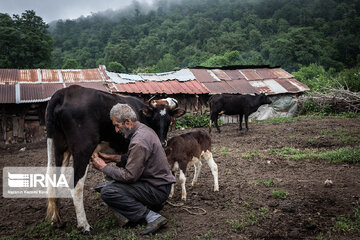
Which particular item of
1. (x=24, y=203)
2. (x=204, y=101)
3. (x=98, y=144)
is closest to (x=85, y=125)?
(x=98, y=144)

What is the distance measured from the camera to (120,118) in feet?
12.7

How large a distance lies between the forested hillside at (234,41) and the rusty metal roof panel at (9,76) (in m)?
22.3

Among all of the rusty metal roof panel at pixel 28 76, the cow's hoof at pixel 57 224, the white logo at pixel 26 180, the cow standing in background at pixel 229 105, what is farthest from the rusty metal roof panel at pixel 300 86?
the cow's hoof at pixel 57 224

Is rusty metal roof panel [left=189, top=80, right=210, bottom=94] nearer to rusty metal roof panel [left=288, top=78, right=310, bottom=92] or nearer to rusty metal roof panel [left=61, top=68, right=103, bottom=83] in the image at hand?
rusty metal roof panel [left=61, top=68, right=103, bottom=83]

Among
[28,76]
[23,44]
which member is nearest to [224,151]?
[28,76]

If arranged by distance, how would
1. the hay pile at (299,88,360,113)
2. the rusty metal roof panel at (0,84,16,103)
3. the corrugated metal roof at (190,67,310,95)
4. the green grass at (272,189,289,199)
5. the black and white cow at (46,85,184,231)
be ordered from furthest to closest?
the corrugated metal roof at (190,67,310,95) < the hay pile at (299,88,360,113) < the rusty metal roof panel at (0,84,16,103) < the green grass at (272,189,289,199) < the black and white cow at (46,85,184,231)

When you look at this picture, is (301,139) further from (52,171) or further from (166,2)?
(166,2)

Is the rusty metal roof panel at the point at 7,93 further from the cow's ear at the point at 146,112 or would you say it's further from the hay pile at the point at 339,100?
the hay pile at the point at 339,100

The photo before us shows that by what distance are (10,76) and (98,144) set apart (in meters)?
13.0

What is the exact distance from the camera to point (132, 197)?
3949 millimetres

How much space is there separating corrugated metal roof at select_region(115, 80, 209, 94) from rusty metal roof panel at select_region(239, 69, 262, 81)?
5.00 m

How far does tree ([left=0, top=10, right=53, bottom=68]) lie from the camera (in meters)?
30.7

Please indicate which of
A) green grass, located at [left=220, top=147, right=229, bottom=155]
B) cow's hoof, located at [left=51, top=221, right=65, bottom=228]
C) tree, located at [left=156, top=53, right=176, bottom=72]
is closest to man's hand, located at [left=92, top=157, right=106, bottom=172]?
cow's hoof, located at [left=51, top=221, right=65, bottom=228]

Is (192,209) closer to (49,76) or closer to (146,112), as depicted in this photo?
(146,112)
